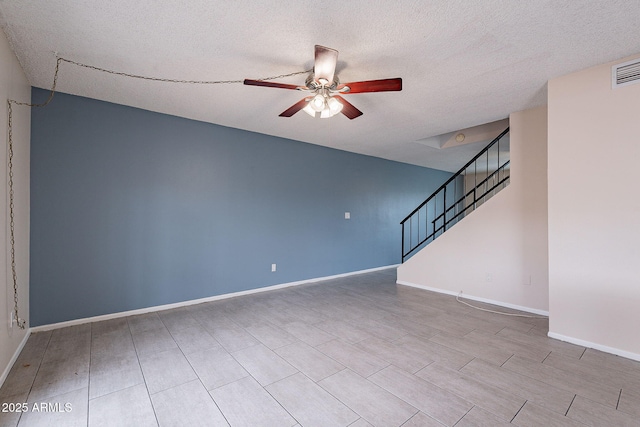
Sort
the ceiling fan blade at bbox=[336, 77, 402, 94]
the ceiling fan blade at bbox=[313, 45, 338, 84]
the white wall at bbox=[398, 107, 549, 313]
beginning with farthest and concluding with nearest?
the white wall at bbox=[398, 107, 549, 313]
the ceiling fan blade at bbox=[336, 77, 402, 94]
the ceiling fan blade at bbox=[313, 45, 338, 84]

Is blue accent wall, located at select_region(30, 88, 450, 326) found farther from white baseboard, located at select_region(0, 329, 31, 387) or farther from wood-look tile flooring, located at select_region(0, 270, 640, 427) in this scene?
wood-look tile flooring, located at select_region(0, 270, 640, 427)

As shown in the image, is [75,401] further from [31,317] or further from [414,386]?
[414,386]

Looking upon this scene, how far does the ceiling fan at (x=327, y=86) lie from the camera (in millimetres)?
2055

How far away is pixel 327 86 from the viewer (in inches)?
93.1

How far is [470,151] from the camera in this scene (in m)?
5.62

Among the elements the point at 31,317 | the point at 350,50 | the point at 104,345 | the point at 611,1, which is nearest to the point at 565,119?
the point at 611,1

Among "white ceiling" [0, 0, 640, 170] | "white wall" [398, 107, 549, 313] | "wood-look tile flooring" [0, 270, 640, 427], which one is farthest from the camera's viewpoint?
"white wall" [398, 107, 549, 313]

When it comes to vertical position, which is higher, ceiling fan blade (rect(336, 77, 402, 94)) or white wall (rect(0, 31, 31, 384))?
ceiling fan blade (rect(336, 77, 402, 94))

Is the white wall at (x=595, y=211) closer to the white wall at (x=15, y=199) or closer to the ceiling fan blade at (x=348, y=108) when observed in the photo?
the ceiling fan blade at (x=348, y=108)

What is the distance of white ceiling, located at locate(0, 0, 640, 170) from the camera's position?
181cm

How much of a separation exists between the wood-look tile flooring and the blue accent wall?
1.82ft

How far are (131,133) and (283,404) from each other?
345 cm

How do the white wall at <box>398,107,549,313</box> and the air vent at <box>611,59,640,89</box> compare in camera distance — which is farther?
the white wall at <box>398,107,549,313</box>

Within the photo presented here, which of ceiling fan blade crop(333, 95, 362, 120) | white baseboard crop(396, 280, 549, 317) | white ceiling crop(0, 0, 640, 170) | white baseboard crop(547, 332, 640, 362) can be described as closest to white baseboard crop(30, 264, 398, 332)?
white baseboard crop(396, 280, 549, 317)
